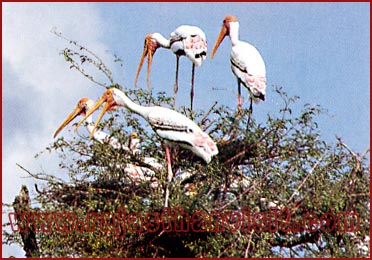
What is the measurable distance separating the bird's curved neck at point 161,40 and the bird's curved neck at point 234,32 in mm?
860

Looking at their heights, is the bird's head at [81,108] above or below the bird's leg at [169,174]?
above

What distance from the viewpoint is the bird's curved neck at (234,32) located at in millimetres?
11156

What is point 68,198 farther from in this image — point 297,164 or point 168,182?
point 297,164

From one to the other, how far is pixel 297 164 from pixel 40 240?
2307mm

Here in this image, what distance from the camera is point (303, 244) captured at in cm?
865

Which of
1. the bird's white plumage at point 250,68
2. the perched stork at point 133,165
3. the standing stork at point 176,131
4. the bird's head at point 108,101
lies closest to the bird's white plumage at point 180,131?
the standing stork at point 176,131

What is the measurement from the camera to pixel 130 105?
9.72 metres

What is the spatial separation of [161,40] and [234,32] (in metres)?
1.08

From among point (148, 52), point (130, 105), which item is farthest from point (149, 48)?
point (130, 105)

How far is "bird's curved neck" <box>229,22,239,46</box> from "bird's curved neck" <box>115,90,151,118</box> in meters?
1.76

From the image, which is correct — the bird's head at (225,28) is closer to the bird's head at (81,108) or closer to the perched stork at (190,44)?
the perched stork at (190,44)

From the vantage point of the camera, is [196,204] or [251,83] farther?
[251,83]

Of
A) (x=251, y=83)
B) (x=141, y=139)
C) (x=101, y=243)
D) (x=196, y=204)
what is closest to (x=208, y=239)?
(x=196, y=204)

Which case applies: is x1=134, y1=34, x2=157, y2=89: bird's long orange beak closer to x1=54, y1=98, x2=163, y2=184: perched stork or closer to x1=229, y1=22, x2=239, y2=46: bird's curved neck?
x1=229, y1=22, x2=239, y2=46: bird's curved neck
